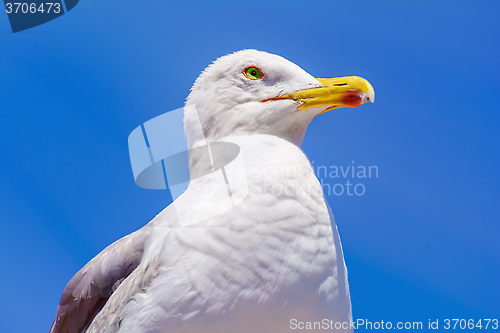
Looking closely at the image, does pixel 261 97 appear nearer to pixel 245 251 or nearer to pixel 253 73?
pixel 253 73

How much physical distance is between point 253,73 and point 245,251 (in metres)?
1.29

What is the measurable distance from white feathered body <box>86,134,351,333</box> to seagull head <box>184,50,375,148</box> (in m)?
0.46

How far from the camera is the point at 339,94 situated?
240cm

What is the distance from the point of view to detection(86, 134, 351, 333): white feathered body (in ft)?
5.58

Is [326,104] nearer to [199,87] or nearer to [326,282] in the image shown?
[199,87]

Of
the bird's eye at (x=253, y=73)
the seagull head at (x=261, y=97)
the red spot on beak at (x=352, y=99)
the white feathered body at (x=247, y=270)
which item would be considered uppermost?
the bird's eye at (x=253, y=73)

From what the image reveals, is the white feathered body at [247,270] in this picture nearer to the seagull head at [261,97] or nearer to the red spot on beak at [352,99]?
the seagull head at [261,97]

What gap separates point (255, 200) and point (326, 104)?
2.84 ft

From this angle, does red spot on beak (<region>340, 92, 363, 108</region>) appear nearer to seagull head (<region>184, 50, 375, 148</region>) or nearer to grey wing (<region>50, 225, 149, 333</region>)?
seagull head (<region>184, 50, 375, 148</region>)

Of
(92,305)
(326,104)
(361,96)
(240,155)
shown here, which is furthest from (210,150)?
(92,305)

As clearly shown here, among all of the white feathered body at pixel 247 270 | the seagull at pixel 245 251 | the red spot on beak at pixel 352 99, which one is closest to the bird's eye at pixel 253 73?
the seagull at pixel 245 251

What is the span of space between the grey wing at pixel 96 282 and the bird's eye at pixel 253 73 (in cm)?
114

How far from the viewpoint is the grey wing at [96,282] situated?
2152 mm

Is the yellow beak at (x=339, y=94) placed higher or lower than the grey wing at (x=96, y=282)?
higher
